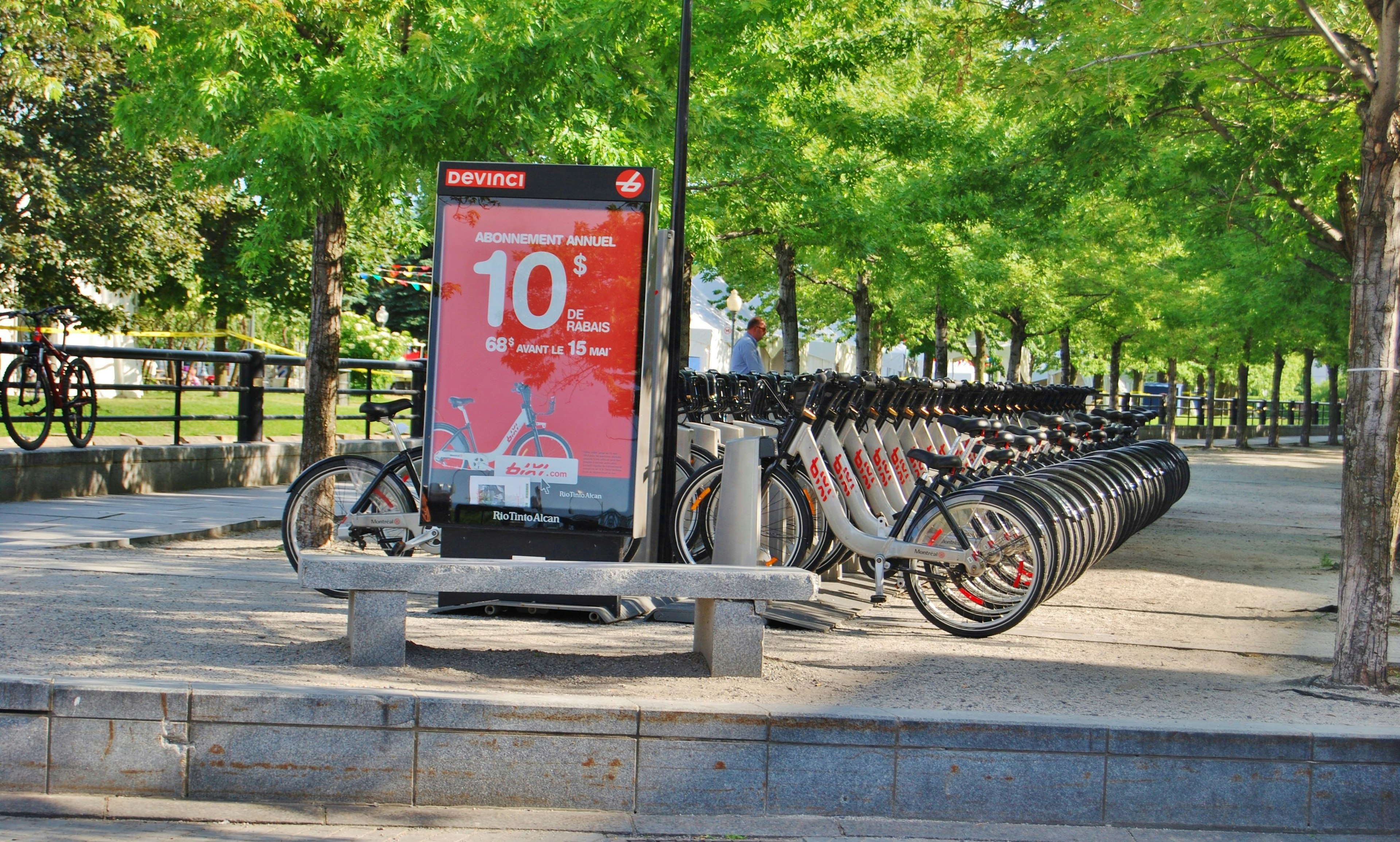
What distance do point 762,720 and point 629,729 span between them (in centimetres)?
49

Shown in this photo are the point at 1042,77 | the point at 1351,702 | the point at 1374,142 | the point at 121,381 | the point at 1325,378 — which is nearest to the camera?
the point at 1351,702

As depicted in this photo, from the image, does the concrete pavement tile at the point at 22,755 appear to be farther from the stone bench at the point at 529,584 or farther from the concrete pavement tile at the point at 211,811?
the stone bench at the point at 529,584

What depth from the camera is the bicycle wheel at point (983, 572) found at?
22.5ft

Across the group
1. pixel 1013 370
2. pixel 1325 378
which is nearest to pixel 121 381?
pixel 1013 370

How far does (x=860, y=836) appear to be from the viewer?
4480 millimetres

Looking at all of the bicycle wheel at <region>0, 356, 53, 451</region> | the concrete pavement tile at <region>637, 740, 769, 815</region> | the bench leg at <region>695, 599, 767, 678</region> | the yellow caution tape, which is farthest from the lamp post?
the yellow caution tape

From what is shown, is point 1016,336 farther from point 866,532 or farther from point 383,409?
point 383,409

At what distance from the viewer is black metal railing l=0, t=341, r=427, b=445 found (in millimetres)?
11844

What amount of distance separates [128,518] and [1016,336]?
2555cm

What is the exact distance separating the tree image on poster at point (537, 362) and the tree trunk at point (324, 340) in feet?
12.3

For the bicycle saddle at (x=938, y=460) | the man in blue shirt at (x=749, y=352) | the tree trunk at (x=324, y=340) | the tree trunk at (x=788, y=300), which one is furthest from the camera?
the tree trunk at (x=788, y=300)

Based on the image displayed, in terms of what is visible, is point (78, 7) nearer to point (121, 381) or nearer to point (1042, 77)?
point (1042, 77)

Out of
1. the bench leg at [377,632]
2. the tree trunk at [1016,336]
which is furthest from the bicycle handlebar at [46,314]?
the tree trunk at [1016,336]

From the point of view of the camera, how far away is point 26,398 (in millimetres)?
11609
